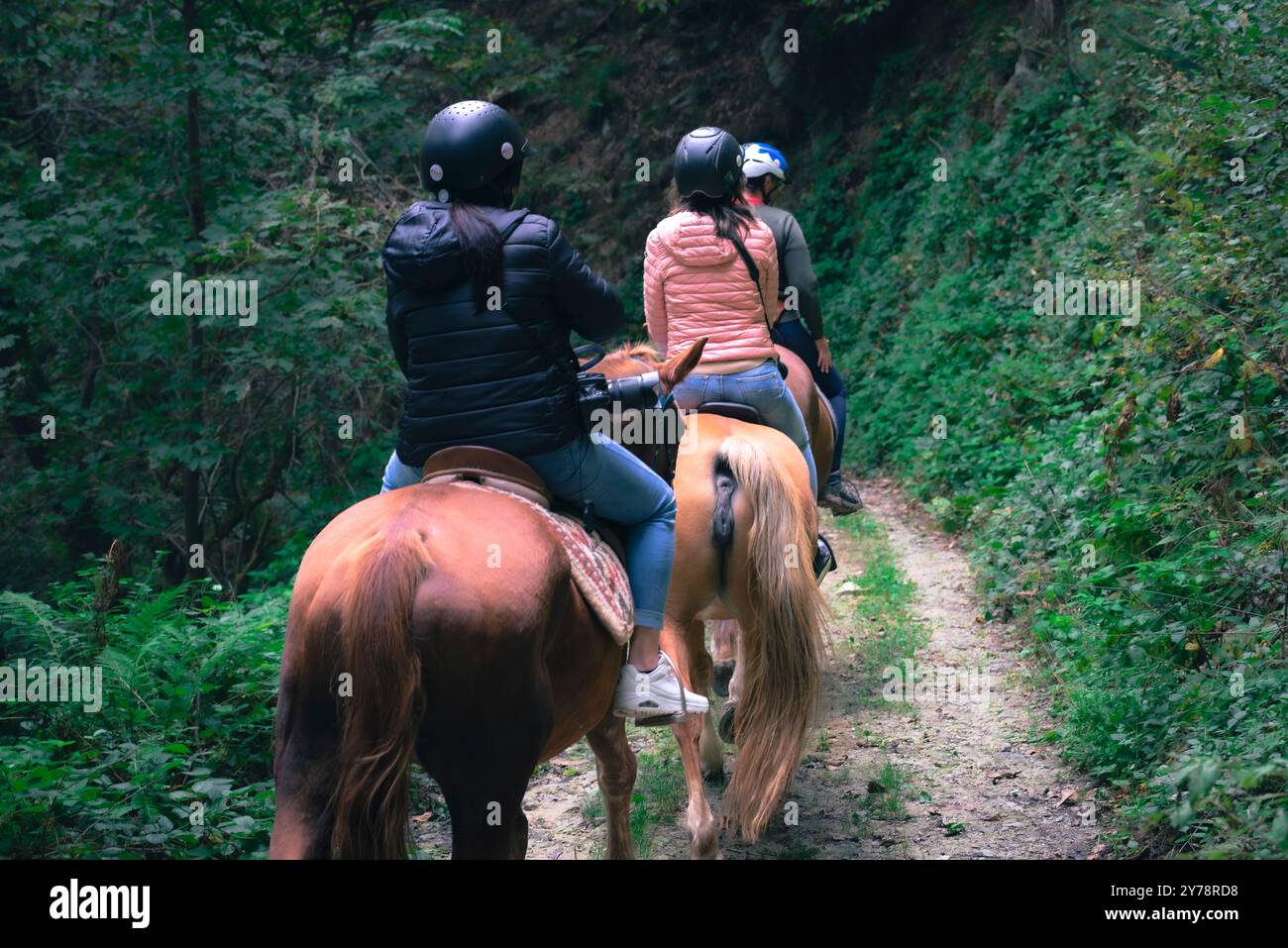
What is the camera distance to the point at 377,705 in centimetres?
331

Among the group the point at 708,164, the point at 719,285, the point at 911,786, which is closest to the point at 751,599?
the point at 911,786

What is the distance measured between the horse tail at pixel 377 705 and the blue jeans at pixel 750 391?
307 centimetres

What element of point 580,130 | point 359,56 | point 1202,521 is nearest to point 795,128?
point 580,130

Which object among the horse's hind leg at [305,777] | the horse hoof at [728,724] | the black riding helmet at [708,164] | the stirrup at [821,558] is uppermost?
the black riding helmet at [708,164]

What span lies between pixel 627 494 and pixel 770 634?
59.6 inches

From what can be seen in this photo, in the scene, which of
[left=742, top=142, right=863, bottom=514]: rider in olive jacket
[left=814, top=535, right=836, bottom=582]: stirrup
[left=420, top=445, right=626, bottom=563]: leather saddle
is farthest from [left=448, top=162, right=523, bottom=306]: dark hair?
A: [left=742, top=142, right=863, bottom=514]: rider in olive jacket

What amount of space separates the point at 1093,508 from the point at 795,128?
14203mm

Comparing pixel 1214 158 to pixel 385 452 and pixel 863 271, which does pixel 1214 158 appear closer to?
pixel 385 452

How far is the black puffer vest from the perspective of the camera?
3.95m

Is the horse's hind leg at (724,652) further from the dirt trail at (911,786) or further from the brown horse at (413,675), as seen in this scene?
the brown horse at (413,675)

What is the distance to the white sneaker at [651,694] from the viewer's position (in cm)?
456

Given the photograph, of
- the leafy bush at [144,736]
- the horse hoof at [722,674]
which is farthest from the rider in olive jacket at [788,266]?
the leafy bush at [144,736]

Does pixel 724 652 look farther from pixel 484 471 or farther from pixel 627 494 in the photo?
pixel 484 471

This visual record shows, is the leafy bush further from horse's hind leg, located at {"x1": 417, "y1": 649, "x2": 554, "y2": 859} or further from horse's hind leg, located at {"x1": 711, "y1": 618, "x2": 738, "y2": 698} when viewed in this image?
horse's hind leg, located at {"x1": 711, "y1": 618, "x2": 738, "y2": 698}
